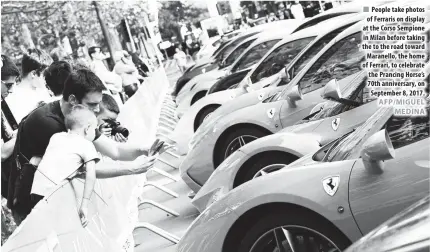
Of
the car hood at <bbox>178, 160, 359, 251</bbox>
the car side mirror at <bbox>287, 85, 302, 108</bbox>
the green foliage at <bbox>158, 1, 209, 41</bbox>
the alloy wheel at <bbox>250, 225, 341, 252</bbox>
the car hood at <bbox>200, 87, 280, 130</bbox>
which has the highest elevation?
the car hood at <bbox>178, 160, 359, 251</bbox>

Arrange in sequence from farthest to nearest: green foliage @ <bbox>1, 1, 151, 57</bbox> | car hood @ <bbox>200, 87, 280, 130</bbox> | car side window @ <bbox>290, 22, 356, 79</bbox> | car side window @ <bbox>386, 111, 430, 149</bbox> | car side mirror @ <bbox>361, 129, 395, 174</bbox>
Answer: green foliage @ <bbox>1, 1, 151, 57</bbox> < car hood @ <bbox>200, 87, 280, 130</bbox> < car side window @ <bbox>290, 22, 356, 79</bbox> < car side window @ <bbox>386, 111, 430, 149</bbox> < car side mirror @ <bbox>361, 129, 395, 174</bbox>

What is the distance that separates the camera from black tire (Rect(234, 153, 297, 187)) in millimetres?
5711

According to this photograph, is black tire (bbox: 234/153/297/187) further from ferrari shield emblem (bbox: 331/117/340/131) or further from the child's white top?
the child's white top

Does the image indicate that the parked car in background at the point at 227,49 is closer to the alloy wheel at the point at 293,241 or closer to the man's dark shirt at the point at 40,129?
the man's dark shirt at the point at 40,129

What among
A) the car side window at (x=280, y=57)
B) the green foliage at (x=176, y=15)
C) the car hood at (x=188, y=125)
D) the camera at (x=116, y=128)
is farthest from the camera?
the green foliage at (x=176, y=15)

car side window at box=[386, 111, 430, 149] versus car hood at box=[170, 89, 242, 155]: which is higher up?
car side window at box=[386, 111, 430, 149]

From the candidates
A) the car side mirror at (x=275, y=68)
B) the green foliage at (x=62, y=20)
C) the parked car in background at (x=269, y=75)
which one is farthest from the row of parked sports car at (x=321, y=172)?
the green foliage at (x=62, y=20)

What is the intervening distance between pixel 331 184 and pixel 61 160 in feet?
7.45

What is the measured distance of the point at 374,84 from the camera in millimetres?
5180

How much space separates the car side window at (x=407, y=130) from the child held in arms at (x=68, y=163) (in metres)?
2.34

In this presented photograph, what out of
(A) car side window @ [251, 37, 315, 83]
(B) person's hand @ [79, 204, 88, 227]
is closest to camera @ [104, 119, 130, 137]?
(B) person's hand @ [79, 204, 88, 227]

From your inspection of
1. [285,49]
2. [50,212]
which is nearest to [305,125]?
[50,212]

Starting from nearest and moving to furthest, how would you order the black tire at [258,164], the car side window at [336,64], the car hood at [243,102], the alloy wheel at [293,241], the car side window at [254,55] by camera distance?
the alloy wheel at [293,241] → the black tire at [258,164] → the car side window at [336,64] → the car hood at [243,102] → the car side window at [254,55]

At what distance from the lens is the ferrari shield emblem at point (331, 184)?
375cm
